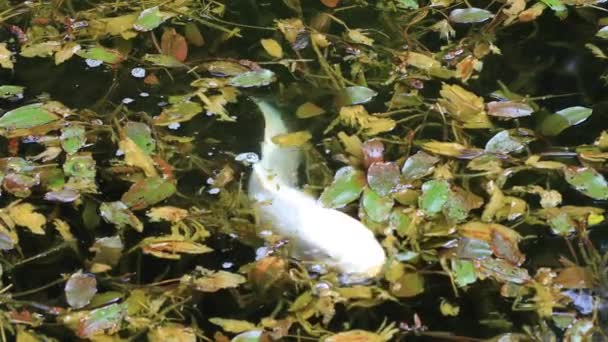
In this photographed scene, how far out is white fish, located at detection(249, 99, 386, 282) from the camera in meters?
1.17

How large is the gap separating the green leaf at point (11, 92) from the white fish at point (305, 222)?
53cm

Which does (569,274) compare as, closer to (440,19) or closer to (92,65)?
(440,19)

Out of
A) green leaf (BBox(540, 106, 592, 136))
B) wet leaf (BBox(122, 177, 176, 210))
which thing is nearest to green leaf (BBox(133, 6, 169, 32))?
wet leaf (BBox(122, 177, 176, 210))

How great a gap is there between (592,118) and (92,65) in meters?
1.06

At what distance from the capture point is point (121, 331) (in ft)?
3.53

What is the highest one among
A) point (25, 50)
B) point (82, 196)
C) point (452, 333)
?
point (25, 50)

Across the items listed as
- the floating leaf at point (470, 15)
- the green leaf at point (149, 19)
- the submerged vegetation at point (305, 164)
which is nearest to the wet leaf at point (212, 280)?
the submerged vegetation at point (305, 164)

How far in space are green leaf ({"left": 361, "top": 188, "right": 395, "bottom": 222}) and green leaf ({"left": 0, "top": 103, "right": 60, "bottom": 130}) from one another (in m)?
0.63

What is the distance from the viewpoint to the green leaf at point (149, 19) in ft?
5.24

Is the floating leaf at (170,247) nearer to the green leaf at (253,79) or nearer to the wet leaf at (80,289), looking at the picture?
the wet leaf at (80,289)

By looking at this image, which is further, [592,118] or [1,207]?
[592,118]

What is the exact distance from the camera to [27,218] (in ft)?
4.02

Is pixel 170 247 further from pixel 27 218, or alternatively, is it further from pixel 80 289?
pixel 27 218

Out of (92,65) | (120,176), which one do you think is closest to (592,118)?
(120,176)
